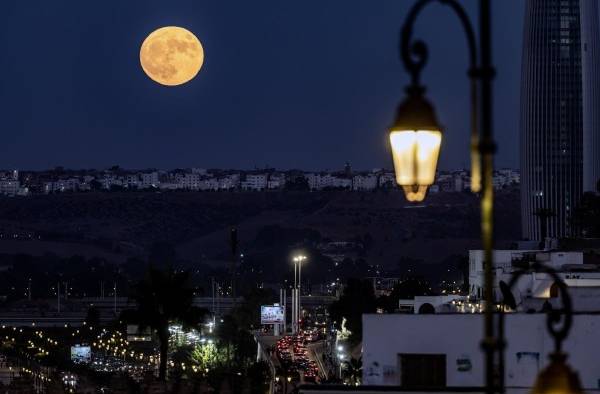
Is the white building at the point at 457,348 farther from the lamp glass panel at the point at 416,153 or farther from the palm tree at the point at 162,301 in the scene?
the palm tree at the point at 162,301

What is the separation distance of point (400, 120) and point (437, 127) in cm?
19

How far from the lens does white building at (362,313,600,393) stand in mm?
24047

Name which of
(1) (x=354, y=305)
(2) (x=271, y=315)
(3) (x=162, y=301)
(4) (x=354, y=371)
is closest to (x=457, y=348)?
(3) (x=162, y=301)

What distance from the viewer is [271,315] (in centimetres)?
10725

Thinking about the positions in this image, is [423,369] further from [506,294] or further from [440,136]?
[440,136]

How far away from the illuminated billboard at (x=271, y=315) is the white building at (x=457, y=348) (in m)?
82.8

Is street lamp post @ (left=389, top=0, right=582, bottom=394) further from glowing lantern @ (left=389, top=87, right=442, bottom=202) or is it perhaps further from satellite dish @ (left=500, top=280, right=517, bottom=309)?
satellite dish @ (left=500, top=280, right=517, bottom=309)

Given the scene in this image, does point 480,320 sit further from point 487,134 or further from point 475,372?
point 487,134

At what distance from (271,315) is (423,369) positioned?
82.9 meters

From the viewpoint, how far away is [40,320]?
158m

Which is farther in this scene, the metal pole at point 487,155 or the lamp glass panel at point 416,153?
the lamp glass panel at point 416,153

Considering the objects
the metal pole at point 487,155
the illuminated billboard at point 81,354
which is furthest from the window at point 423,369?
the illuminated billboard at point 81,354

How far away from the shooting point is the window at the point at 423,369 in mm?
24006

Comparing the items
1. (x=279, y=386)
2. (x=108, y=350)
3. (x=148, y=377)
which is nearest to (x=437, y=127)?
(x=148, y=377)
